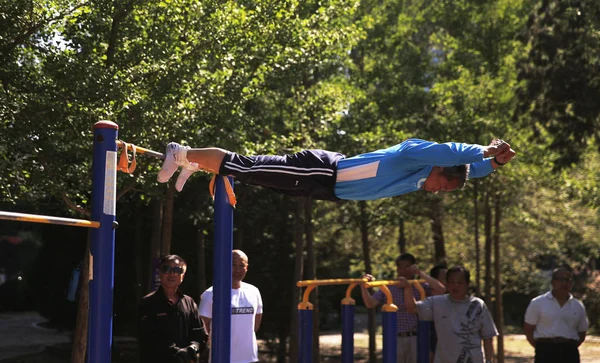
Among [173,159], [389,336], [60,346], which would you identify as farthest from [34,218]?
[60,346]

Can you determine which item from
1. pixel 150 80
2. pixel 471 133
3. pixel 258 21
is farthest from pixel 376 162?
pixel 471 133

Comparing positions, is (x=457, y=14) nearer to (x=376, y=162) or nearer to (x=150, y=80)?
(x=150, y=80)

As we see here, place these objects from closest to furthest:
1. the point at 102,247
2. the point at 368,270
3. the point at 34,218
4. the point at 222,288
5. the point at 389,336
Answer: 1. the point at 34,218
2. the point at 102,247
3. the point at 222,288
4. the point at 389,336
5. the point at 368,270

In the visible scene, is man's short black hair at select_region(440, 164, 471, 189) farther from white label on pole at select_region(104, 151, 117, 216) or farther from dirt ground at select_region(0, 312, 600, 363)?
dirt ground at select_region(0, 312, 600, 363)

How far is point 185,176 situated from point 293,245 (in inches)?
469

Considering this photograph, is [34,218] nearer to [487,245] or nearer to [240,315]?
[240,315]

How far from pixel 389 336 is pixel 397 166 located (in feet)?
7.02

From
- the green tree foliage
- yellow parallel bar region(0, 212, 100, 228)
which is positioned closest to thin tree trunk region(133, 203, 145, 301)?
the green tree foliage

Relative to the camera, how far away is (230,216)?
4.84 m

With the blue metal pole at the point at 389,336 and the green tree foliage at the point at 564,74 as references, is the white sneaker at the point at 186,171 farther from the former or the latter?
the green tree foliage at the point at 564,74

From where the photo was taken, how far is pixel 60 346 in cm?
1616

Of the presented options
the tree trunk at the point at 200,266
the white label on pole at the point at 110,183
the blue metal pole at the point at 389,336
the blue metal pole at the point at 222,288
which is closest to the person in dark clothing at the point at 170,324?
the blue metal pole at the point at 222,288

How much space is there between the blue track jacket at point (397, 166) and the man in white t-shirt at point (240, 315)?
1.58 m

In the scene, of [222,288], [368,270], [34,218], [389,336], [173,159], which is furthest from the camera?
[368,270]
